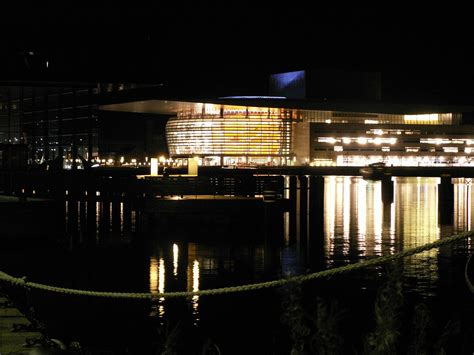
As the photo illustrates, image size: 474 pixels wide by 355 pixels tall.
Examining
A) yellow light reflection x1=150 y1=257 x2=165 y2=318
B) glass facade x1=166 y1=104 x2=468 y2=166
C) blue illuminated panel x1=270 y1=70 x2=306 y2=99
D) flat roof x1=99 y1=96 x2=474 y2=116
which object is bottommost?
yellow light reflection x1=150 y1=257 x2=165 y2=318

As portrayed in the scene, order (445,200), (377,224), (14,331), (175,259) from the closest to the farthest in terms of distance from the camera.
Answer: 1. (14,331)
2. (175,259)
3. (377,224)
4. (445,200)

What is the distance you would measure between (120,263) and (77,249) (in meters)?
3.91

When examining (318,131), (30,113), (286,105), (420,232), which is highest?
(286,105)

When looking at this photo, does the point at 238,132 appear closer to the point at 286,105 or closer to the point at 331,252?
the point at 286,105

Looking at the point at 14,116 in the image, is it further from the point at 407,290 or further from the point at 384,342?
the point at 384,342

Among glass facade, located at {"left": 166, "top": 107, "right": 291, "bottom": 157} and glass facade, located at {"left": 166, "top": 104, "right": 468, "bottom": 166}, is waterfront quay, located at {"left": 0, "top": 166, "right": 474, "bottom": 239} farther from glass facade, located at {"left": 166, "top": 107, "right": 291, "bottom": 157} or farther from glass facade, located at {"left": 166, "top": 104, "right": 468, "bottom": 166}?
glass facade, located at {"left": 166, "top": 107, "right": 291, "bottom": 157}

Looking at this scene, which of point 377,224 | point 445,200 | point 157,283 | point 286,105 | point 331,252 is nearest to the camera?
point 157,283

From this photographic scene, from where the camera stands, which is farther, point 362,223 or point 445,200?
point 445,200

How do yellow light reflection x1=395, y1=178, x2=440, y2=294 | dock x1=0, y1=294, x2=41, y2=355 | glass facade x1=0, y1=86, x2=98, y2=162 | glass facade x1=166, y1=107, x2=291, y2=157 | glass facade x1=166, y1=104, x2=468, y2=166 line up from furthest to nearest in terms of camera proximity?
glass facade x1=166, y1=107, x2=291, y2=157 → glass facade x1=166, y1=104, x2=468, y2=166 → glass facade x1=0, y1=86, x2=98, y2=162 → yellow light reflection x1=395, y1=178, x2=440, y2=294 → dock x1=0, y1=294, x2=41, y2=355

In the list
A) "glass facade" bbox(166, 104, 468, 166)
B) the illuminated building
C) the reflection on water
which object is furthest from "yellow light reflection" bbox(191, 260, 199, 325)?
"glass facade" bbox(166, 104, 468, 166)

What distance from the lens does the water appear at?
49.1 ft

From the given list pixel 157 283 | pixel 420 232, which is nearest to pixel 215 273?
pixel 157 283

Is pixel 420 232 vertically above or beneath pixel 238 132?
beneath

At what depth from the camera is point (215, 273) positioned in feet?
72.6
